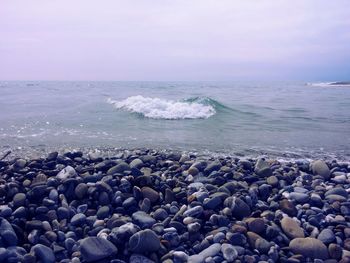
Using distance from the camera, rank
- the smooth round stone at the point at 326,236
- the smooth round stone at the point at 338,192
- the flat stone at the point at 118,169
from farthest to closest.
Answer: the flat stone at the point at 118,169
the smooth round stone at the point at 338,192
the smooth round stone at the point at 326,236

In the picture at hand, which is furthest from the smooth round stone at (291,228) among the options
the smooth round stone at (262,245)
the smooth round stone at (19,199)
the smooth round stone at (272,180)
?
the smooth round stone at (19,199)

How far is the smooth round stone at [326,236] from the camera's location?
3737 mm

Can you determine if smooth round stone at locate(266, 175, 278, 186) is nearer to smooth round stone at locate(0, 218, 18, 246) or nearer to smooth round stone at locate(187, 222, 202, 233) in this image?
smooth round stone at locate(187, 222, 202, 233)

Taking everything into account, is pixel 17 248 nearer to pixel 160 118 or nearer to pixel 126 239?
pixel 126 239

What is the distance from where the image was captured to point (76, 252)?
11.3 ft

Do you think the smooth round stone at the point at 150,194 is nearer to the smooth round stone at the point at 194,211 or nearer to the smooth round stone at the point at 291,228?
the smooth round stone at the point at 194,211

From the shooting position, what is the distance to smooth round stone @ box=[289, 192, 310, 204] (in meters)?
4.65

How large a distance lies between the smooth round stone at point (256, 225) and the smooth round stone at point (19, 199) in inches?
106

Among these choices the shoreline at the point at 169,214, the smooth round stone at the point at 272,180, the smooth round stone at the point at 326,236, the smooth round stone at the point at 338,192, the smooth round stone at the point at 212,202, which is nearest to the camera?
the shoreline at the point at 169,214

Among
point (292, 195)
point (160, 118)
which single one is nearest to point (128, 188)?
point (292, 195)

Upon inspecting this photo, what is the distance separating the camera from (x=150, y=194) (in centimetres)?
454

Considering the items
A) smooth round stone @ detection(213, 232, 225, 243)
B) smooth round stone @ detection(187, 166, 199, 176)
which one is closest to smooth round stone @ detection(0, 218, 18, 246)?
smooth round stone @ detection(213, 232, 225, 243)

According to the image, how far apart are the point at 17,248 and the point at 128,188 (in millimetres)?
1599

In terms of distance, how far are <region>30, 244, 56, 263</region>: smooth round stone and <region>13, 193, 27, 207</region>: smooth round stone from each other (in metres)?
0.91
